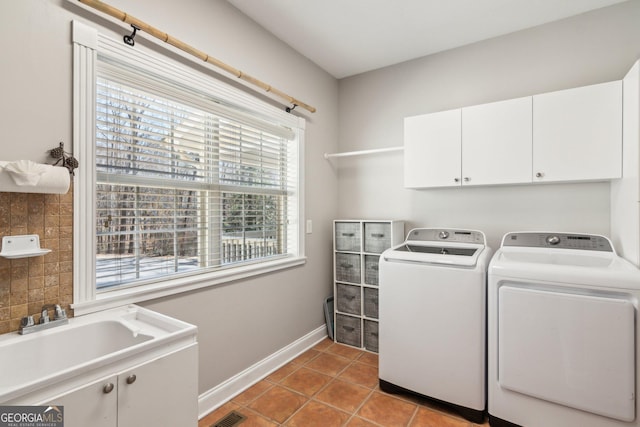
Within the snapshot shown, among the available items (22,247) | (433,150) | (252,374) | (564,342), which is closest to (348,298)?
(252,374)

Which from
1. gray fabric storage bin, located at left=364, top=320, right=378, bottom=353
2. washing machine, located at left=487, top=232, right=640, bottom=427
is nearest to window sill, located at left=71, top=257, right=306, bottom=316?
gray fabric storage bin, located at left=364, top=320, right=378, bottom=353

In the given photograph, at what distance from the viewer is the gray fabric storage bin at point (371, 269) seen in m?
2.78

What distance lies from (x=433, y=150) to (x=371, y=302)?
142 centimetres

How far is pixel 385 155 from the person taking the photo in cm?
303

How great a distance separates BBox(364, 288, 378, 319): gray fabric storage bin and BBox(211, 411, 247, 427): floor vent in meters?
1.34

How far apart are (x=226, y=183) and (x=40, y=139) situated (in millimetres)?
1024

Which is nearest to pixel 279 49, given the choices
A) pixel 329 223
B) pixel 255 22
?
pixel 255 22

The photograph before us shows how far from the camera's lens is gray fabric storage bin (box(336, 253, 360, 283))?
2.88 meters

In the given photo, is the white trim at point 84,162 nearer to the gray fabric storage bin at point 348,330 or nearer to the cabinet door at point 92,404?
the cabinet door at point 92,404

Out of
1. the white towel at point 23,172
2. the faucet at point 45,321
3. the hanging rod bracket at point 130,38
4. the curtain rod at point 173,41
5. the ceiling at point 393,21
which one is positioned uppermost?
the ceiling at point 393,21

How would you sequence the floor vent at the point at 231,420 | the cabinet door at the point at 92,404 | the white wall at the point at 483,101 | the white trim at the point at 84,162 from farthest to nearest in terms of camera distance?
1. the white wall at the point at 483,101
2. the floor vent at the point at 231,420
3. the white trim at the point at 84,162
4. the cabinet door at the point at 92,404

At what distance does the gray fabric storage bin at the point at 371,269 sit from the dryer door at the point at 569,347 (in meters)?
1.11

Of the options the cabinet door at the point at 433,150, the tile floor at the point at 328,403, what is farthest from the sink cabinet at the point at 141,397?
the cabinet door at the point at 433,150

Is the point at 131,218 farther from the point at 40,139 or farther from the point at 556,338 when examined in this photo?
the point at 556,338
